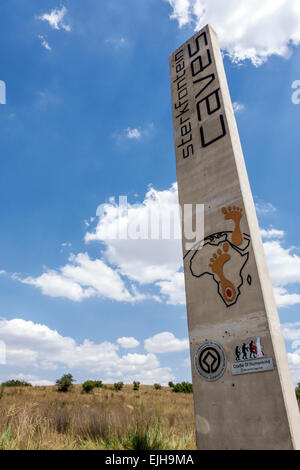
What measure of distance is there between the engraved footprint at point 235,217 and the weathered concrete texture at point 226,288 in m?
0.03

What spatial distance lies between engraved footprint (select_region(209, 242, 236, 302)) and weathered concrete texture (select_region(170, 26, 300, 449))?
0.08ft

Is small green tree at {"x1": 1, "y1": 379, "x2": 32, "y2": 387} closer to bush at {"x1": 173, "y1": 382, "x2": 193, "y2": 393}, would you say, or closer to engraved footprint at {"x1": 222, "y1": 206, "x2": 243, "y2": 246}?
bush at {"x1": 173, "y1": 382, "x2": 193, "y2": 393}

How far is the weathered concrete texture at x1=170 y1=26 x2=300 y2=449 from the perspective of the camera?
5.96 meters

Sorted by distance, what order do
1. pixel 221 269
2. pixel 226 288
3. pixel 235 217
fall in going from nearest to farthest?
pixel 226 288 < pixel 221 269 < pixel 235 217

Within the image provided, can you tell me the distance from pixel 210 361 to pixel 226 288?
169 centimetres

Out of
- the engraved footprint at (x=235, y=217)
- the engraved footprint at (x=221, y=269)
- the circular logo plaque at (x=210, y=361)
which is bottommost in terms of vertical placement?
the circular logo plaque at (x=210, y=361)

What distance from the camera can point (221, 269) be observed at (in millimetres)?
7473

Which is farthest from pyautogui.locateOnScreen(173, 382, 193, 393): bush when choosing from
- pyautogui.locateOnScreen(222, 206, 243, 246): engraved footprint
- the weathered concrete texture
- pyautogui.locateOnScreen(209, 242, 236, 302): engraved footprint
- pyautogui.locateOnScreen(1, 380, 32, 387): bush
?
pyautogui.locateOnScreen(222, 206, 243, 246): engraved footprint

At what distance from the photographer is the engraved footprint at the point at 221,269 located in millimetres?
7107

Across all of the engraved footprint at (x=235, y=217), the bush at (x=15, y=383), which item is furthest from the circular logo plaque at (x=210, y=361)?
the bush at (x=15, y=383)

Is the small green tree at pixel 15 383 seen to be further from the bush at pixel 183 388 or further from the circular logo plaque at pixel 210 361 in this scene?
the circular logo plaque at pixel 210 361

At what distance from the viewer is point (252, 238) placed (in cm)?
720

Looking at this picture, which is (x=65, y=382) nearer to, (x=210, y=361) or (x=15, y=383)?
(x=15, y=383)

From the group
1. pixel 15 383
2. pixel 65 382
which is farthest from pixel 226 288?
pixel 15 383
